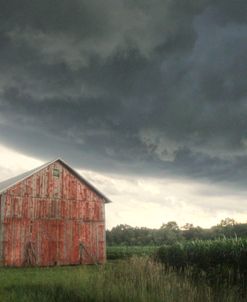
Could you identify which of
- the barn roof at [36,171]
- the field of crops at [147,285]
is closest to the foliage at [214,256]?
the field of crops at [147,285]

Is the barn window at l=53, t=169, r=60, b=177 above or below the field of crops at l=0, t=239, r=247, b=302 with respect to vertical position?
above

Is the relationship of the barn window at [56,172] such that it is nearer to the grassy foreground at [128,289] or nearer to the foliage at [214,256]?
the foliage at [214,256]

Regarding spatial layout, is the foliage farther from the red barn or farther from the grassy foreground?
the red barn

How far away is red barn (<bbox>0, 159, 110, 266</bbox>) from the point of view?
28.9m

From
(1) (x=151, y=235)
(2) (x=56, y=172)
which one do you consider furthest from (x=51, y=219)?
(1) (x=151, y=235)

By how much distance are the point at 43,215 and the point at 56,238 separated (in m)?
2.05

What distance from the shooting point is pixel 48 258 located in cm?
3033

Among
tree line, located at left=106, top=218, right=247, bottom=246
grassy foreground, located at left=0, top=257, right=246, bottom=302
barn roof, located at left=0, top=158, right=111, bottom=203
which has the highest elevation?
barn roof, located at left=0, top=158, right=111, bottom=203

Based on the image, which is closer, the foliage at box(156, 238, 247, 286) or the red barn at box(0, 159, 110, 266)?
the foliage at box(156, 238, 247, 286)

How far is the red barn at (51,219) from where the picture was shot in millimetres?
28906

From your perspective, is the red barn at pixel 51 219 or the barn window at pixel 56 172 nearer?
the red barn at pixel 51 219

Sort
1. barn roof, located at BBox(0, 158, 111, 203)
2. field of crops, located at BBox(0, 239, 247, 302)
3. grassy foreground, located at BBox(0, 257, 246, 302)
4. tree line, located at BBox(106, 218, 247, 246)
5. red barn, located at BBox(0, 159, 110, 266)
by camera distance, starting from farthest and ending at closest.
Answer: tree line, located at BBox(106, 218, 247, 246) → barn roof, located at BBox(0, 158, 111, 203) → red barn, located at BBox(0, 159, 110, 266) → field of crops, located at BBox(0, 239, 247, 302) → grassy foreground, located at BBox(0, 257, 246, 302)

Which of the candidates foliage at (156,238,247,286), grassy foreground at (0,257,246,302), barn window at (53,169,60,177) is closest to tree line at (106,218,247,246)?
barn window at (53,169,60,177)

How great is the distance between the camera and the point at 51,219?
3105 centimetres
